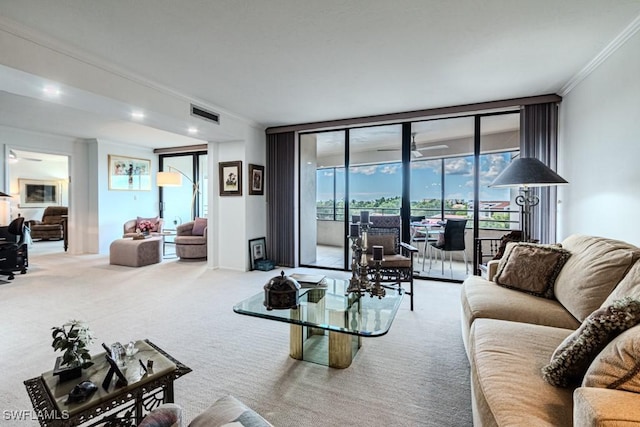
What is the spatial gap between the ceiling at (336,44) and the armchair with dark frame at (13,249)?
2197 mm

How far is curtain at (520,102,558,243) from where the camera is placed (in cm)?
395

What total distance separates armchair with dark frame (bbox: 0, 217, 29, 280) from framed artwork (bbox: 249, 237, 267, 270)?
3475 mm

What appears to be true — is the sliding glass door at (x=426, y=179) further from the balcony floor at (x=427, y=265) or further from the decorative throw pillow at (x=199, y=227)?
the decorative throw pillow at (x=199, y=227)

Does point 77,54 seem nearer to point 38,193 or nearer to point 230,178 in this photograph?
point 230,178

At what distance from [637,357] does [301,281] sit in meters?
2.36

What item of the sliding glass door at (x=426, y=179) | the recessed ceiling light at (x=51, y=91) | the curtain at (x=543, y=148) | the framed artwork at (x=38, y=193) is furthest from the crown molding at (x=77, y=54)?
the framed artwork at (x=38, y=193)

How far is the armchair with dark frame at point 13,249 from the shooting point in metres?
4.78

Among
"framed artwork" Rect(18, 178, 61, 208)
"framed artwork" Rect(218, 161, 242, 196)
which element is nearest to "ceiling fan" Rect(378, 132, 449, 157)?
"framed artwork" Rect(218, 161, 242, 196)

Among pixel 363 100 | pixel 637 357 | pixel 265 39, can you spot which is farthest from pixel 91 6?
pixel 637 357

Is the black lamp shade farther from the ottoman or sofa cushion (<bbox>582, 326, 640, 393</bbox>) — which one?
the ottoman

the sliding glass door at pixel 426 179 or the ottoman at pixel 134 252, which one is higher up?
the sliding glass door at pixel 426 179

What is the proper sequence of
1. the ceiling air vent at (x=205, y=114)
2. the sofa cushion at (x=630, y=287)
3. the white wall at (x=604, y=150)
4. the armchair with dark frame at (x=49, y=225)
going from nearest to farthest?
the sofa cushion at (x=630, y=287), the white wall at (x=604, y=150), the ceiling air vent at (x=205, y=114), the armchair with dark frame at (x=49, y=225)

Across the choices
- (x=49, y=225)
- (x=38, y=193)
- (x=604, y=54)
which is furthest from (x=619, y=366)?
(x=38, y=193)

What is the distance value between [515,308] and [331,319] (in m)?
1.24
